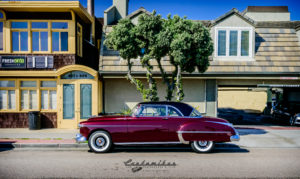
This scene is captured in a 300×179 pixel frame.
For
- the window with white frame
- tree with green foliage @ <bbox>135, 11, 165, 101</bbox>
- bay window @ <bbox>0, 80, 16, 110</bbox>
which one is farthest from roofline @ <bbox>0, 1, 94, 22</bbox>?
the window with white frame

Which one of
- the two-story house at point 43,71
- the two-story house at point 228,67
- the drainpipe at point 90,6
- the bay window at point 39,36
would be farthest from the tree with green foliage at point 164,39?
the drainpipe at point 90,6

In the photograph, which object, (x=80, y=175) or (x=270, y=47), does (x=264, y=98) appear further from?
(x=80, y=175)

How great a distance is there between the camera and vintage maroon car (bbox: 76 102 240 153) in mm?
7027

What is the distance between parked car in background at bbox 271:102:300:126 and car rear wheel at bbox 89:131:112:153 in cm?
1103

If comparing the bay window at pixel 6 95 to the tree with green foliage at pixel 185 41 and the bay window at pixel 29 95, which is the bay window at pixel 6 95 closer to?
the bay window at pixel 29 95

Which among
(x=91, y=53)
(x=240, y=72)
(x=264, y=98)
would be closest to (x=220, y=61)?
(x=240, y=72)

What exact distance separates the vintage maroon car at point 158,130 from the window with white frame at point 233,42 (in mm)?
6679

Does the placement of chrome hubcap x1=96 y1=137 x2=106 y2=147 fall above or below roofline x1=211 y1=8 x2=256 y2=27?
below

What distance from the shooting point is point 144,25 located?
877cm

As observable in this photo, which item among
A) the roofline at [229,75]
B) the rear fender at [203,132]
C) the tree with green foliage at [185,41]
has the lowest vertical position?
the rear fender at [203,132]

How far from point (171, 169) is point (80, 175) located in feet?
6.94

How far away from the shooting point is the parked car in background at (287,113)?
42.5 feet

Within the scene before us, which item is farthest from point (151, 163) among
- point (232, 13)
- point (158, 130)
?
point (232, 13)

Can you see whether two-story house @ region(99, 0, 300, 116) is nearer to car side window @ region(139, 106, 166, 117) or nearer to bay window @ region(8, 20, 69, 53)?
bay window @ region(8, 20, 69, 53)
